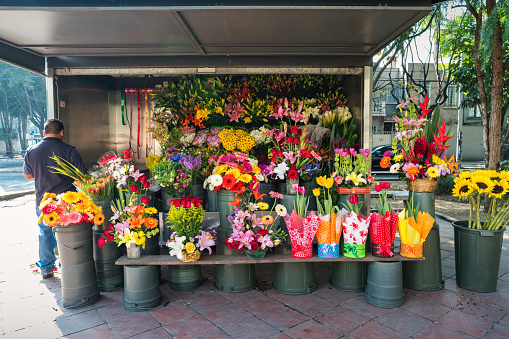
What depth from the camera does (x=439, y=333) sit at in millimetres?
2943

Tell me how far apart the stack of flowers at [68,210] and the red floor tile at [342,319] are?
2342 millimetres

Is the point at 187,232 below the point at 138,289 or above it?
above

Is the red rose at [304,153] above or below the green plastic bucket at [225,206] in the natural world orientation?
above

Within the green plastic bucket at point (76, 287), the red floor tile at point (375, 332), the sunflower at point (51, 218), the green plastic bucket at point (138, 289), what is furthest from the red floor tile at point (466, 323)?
the sunflower at point (51, 218)

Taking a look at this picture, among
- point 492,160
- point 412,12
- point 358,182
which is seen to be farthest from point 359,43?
point 492,160

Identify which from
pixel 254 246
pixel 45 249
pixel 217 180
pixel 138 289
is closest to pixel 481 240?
pixel 254 246

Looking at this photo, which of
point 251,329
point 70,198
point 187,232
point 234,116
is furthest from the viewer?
point 234,116

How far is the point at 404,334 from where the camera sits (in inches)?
115

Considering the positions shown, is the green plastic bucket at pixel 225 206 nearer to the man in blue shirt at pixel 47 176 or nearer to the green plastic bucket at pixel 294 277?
the green plastic bucket at pixel 294 277

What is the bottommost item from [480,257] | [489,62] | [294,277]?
[294,277]

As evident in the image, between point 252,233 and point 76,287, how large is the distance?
5.89 ft

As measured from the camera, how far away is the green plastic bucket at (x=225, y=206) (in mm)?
3729

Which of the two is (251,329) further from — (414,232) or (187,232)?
(414,232)

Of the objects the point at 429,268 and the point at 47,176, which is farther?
the point at 47,176
